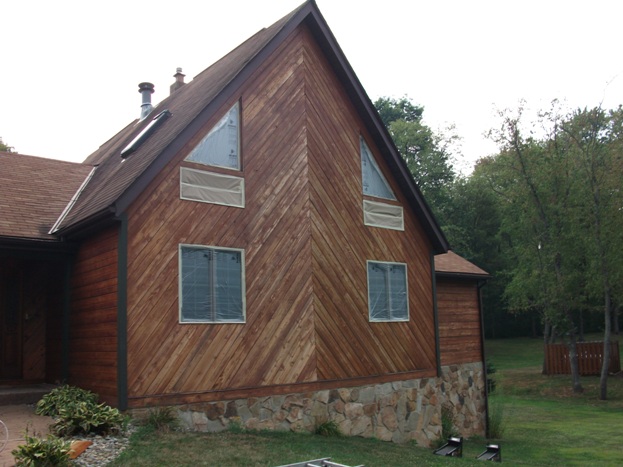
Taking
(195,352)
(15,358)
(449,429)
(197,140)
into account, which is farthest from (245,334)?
(449,429)

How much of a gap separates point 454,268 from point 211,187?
26.3 ft

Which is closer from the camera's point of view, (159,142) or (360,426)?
(159,142)

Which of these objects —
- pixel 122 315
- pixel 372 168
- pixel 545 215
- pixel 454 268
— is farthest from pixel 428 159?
pixel 122 315

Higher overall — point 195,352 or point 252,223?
point 252,223

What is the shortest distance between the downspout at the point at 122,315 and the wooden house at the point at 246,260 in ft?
0.08

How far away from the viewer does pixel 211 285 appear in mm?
10047

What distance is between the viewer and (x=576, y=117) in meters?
25.7

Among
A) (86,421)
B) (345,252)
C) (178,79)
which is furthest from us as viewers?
(178,79)

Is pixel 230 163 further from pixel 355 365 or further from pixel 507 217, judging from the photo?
pixel 507 217

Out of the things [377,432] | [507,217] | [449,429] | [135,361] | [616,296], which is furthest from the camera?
[507,217]

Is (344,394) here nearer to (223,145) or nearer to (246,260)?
(246,260)

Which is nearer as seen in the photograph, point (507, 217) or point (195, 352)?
point (195, 352)

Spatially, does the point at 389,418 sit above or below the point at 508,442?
above

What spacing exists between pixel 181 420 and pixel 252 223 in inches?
134
